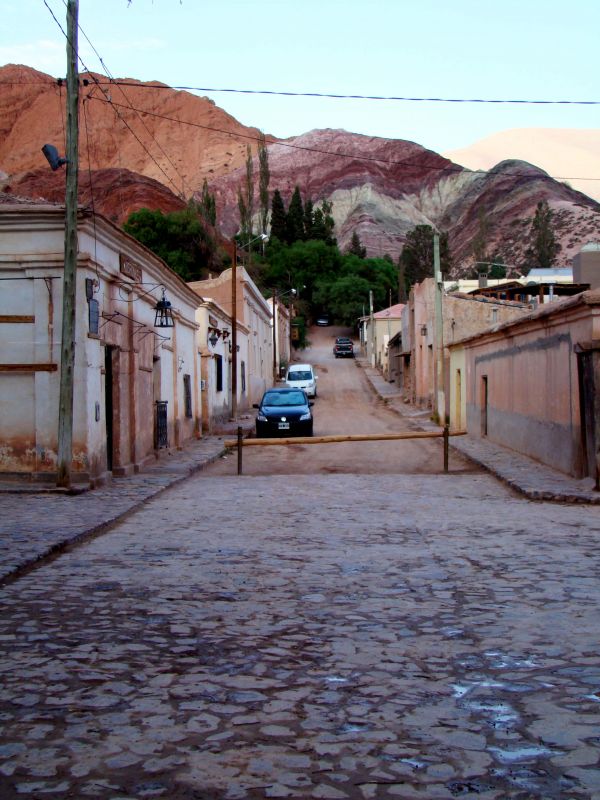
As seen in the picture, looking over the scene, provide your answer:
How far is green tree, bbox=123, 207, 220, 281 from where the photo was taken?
7256cm

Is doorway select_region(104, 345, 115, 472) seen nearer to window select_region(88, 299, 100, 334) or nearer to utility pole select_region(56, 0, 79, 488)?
window select_region(88, 299, 100, 334)

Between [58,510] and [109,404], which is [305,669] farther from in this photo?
[109,404]

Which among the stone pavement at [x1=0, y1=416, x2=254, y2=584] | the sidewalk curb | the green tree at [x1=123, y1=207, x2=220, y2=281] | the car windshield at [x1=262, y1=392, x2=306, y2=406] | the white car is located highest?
the green tree at [x1=123, y1=207, x2=220, y2=281]

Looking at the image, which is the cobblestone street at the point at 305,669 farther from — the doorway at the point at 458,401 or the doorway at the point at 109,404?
the doorway at the point at 458,401

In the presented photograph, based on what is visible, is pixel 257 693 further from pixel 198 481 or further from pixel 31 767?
pixel 198 481

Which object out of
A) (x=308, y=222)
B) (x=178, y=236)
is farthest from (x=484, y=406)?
(x=308, y=222)

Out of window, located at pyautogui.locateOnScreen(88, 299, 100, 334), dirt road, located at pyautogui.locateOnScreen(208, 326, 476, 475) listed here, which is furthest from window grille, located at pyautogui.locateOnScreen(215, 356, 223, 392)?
window, located at pyautogui.locateOnScreen(88, 299, 100, 334)

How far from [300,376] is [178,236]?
1207 inches

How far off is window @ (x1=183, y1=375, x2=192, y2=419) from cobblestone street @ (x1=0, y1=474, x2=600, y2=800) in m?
16.2

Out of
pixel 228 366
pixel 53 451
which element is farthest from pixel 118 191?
pixel 53 451

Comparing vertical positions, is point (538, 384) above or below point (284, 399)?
above

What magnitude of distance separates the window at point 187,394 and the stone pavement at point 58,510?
6533mm

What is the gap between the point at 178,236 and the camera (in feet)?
241

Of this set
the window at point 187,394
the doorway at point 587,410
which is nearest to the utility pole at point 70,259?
the doorway at point 587,410
